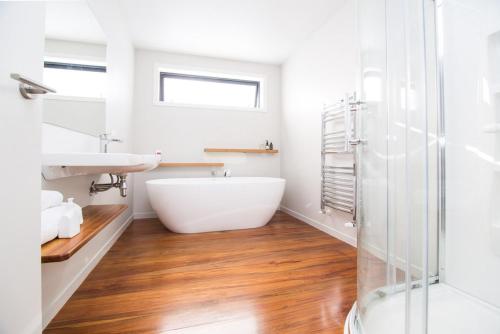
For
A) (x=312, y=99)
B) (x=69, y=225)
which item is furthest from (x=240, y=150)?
(x=69, y=225)

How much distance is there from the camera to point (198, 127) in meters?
3.24

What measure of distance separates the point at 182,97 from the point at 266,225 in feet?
6.91

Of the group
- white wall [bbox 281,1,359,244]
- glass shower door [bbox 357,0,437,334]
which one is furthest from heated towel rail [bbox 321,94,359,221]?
glass shower door [bbox 357,0,437,334]

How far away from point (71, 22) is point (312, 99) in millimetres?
2221

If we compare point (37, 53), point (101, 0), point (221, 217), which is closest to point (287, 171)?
point (221, 217)

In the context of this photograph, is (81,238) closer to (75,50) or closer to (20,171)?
(20,171)

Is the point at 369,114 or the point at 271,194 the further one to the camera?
the point at 271,194

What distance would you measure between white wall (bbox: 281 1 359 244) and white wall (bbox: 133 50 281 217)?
0.24 m

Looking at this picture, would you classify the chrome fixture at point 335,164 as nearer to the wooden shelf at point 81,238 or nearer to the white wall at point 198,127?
the white wall at point 198,127

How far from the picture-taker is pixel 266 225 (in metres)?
2.75

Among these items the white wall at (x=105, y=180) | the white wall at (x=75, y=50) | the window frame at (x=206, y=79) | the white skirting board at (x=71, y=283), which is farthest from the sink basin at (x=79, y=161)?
the window frame at (x=206, y=79)

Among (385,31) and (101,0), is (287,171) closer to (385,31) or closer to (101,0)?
(385,31)

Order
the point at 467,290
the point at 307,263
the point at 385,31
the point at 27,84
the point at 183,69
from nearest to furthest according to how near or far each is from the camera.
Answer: the point at 27,84 < the point at 385,31 < the point at 467,290 < the point at 307,263 < the point at 183,69

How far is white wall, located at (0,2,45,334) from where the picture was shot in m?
0.63
